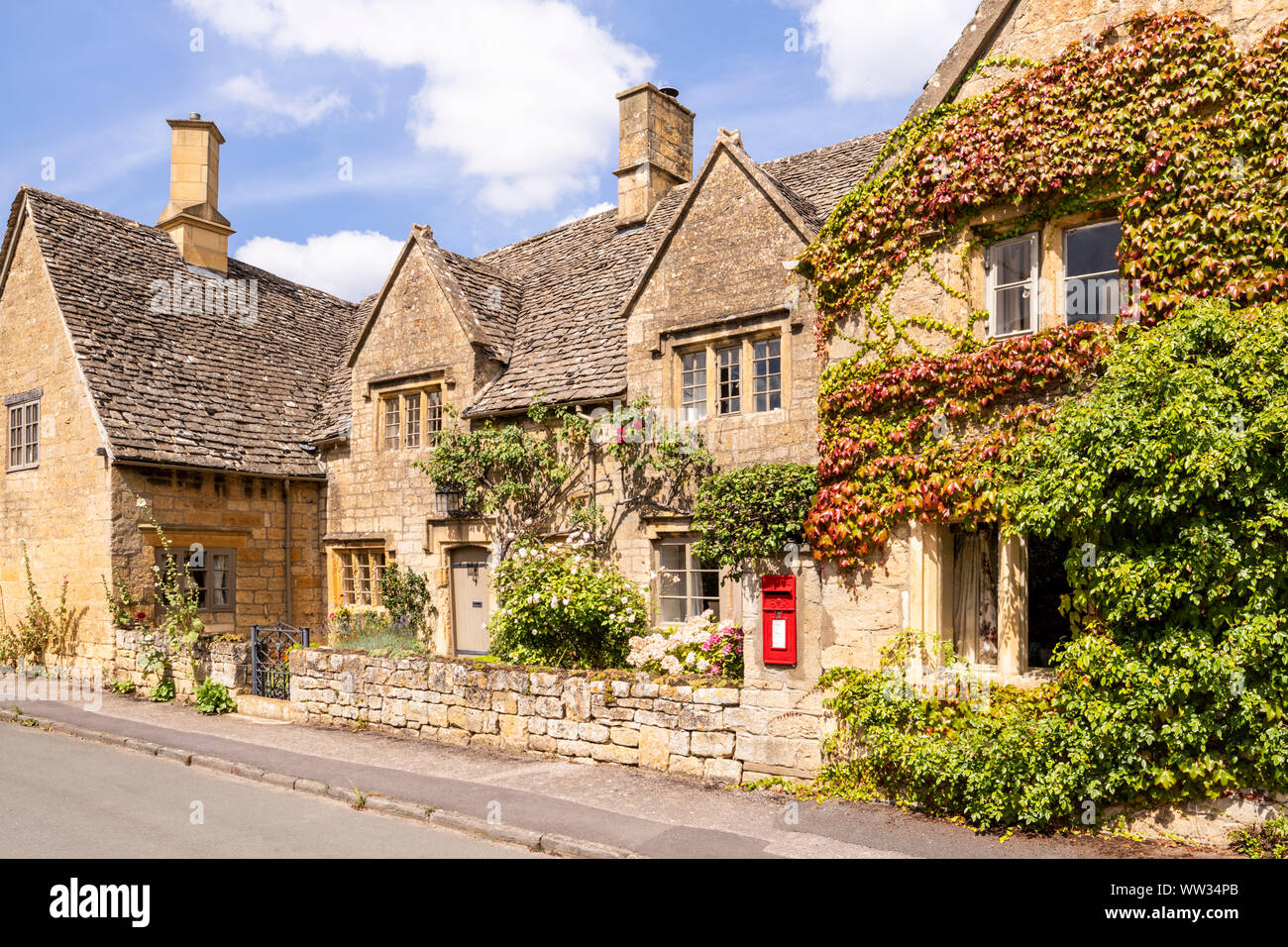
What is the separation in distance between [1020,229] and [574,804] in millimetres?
7005

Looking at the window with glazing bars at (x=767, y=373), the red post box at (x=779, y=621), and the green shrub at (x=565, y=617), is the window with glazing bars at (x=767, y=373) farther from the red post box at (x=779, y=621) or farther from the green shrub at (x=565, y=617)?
the red post box at (x=779, y=621)

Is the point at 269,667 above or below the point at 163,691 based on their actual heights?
above

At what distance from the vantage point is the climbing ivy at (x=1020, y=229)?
27.6 ft

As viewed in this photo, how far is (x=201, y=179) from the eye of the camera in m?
23.1

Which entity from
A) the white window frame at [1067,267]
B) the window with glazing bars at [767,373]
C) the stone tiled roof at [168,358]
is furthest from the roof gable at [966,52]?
the stone tiled roof at [168,358]

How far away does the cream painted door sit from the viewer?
17359mm

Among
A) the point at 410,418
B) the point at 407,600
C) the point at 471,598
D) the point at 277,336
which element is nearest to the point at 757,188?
the point at 410,418

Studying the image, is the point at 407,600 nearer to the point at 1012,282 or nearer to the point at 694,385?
the point at 694,385

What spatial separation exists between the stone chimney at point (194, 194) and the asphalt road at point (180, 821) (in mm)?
14557

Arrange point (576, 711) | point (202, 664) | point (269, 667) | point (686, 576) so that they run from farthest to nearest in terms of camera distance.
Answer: point (202, 664) → point (269, 667) → point (686, 576) → point (576, 711)

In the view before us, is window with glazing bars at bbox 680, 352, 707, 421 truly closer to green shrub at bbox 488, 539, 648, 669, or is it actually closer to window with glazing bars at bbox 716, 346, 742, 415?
window with glazing bars at bbox 716, 346, 742, 415

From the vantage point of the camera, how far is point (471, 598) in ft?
57.6
